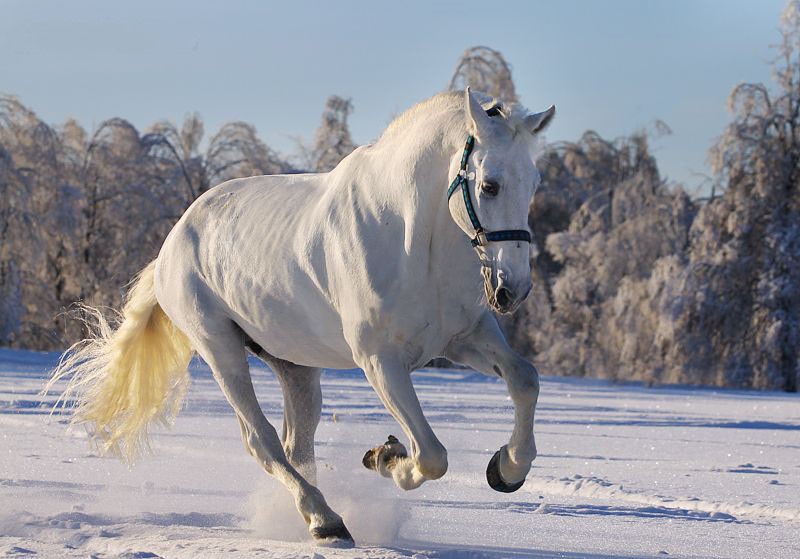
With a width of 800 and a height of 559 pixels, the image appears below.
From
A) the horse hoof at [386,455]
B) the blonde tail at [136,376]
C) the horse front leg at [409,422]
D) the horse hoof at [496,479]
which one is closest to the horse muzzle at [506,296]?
the horse front leg at [409,422]

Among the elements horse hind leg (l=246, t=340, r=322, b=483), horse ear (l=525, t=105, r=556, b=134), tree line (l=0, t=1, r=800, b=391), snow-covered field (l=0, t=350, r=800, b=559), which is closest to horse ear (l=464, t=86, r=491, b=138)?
horse ear (l=525, t=105, r=556, b=134)

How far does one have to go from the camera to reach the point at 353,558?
441 cm

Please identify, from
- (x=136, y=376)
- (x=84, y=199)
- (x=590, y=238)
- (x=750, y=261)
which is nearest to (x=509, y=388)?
(x=136, y=376)

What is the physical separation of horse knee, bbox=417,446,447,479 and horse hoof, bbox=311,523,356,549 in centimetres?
57

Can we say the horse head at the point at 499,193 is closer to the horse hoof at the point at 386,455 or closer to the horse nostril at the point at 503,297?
the horse nostril at the point at 503,297

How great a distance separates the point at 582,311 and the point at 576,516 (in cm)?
2277

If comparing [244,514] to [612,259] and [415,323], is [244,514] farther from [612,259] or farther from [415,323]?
[612,259]

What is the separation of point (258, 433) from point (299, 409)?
1.29 ft

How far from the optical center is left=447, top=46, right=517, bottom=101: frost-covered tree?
24.9m

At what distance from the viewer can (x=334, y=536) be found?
4.75 meters

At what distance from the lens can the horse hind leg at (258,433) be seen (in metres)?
4.82

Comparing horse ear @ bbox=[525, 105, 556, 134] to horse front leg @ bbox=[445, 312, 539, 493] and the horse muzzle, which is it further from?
horse front leg @ bbox=[445, 312, 539, 493]

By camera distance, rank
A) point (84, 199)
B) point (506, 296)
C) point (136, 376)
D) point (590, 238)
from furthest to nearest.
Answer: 1. point (590, 238)
2. point (84, 199)
3. point (136, 376)
4. point (506, 296)

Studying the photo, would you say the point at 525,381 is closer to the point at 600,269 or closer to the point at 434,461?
the point at 434,461
